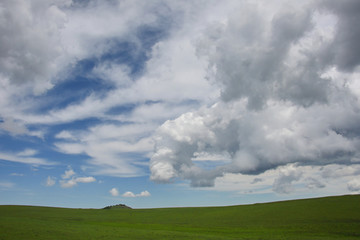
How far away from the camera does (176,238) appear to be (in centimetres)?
4291

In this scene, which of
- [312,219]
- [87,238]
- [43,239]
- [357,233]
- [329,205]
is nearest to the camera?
[43,239]

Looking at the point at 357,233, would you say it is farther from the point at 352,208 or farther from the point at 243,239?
the point at 352,208

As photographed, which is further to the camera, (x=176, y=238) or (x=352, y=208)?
(x=352, y=208)

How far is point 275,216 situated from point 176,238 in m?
49.3

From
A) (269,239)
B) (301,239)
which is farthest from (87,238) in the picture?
(301,239)

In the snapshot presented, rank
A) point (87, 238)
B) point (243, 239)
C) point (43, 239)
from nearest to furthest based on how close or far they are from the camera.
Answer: point (43, 239)
point (87, 238)
point (243, 239)

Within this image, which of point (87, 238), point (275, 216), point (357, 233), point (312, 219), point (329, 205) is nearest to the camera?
point (87, 238)

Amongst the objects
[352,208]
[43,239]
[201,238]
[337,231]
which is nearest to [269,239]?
[201,238]

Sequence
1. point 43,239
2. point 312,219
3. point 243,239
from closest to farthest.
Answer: point 43,239 < point 243,239 < point 312,219

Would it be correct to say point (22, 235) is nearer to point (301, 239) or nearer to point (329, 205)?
point (301, 239)

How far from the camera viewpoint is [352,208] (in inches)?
3332

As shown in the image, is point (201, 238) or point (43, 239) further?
point (201, 238)

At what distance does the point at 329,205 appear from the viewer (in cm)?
9312

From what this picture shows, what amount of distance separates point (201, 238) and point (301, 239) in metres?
16.4
